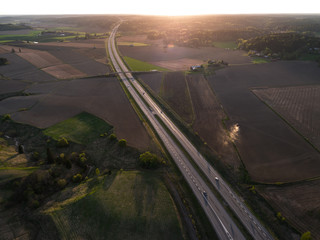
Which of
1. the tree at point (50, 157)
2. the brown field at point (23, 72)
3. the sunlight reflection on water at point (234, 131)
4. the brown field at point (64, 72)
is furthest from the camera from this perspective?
the brown field at point (64, 72)

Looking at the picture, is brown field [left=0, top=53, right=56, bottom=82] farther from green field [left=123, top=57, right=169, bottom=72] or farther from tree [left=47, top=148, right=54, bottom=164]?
tree [left=47, top=148, right=54, bottom=164]

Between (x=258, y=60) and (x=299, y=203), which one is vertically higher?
(x=258, y=60)

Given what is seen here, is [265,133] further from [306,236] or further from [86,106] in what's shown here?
[86,106]

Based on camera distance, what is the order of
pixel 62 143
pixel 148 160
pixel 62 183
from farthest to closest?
pixel 62 143, pixel 148 160, pixel 62 183

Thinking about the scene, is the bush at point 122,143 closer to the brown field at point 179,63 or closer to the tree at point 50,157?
the tree at point 50,157

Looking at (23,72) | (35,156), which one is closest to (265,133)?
(35,156)

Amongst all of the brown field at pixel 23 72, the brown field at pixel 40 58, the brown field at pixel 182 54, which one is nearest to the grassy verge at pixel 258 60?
the brown field at pixel 182 54
